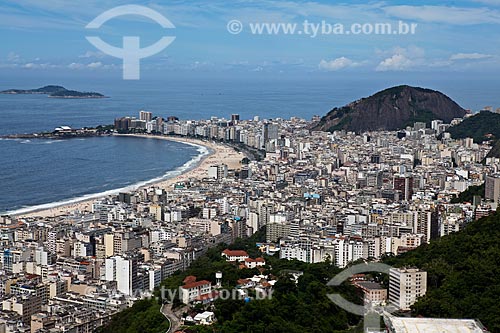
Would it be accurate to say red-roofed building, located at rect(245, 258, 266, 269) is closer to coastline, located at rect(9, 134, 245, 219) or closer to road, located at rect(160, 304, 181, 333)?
road, located at rect(160, 304, 181, 333)

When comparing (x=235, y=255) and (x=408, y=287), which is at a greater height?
(x=408, y=287)

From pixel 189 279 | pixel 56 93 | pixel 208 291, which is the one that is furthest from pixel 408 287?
pixel 56 93

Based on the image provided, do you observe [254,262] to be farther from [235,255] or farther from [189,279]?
[189,279]

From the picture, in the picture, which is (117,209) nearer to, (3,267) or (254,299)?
(3,267)

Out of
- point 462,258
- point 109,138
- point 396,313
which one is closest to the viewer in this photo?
point 396,313

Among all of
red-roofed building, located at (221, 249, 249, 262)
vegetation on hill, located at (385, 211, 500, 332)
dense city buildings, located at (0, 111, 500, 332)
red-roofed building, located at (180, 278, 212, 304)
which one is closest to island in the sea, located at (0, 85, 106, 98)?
dense city buildings, located at (0, 111, 500, 332)

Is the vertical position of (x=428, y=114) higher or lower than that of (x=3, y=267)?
higher

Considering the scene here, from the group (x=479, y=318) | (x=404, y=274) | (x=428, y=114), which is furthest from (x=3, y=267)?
(x=428, y=114)
